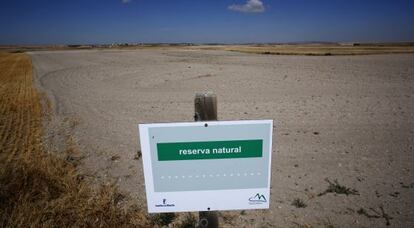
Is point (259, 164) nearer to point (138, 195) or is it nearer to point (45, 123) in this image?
point (138, 195)

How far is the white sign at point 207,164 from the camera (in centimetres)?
215

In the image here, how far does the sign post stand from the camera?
7.06 feet

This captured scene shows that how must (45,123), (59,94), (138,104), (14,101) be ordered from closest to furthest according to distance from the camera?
(45,123)
(138,104)
(14,101)
(59,94)

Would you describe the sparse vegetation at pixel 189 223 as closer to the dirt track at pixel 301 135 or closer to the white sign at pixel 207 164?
the dirt track at pixel 301 135

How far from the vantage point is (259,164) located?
2.22 metres

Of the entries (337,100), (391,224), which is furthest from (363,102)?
(391,224)

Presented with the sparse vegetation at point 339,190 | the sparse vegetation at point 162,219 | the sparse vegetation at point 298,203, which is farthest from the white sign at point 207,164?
the sparse vegetation at point 339,190

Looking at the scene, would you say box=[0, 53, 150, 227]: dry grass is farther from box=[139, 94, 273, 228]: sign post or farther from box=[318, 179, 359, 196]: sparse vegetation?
box=[318, 179, 359, 196]: sparse vegetation

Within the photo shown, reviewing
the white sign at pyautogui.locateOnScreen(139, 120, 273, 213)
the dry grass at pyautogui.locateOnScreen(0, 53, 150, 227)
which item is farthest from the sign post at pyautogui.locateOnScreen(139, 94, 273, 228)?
the dry grass at pyautogui.locateOnScreen(0, 53, 150, 227)

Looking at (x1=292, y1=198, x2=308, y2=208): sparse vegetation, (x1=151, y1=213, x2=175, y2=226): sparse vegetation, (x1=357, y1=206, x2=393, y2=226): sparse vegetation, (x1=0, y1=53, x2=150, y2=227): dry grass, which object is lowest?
(x1=357, y1=206, x2=393, y2=226): sparse vegetation

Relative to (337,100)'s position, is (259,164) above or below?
above

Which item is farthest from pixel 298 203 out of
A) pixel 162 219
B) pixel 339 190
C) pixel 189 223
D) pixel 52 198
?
pixel 52 198

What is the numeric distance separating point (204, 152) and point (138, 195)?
2773 mm

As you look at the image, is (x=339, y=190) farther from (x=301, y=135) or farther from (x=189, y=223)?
(x=301, y=135)
